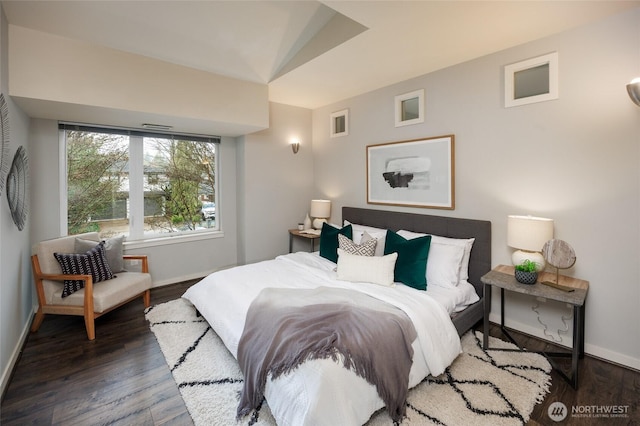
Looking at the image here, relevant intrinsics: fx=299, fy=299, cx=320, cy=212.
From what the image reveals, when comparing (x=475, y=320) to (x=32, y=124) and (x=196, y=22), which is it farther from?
(x=32, y=124)

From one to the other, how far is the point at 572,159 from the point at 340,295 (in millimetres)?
2256

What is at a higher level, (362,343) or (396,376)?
(362,343)

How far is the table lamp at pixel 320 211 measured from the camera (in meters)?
4.61

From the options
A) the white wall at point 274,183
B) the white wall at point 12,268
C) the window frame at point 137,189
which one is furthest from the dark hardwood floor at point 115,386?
the white wall at point 274,183

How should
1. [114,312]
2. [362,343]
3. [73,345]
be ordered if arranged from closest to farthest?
1. [362,343]
2. [73,345]
3. [114,312]

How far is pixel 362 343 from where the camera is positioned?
1.78 meters

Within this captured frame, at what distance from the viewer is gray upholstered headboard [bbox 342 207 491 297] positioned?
2.99 meters

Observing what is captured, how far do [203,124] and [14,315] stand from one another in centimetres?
254

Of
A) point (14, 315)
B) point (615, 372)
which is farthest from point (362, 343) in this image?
point (14, 315)

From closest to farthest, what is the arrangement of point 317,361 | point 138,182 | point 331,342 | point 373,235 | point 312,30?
point 317,361
point 331,342
point 312,30
point 373,235
point 138,182

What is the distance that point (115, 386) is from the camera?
7.00ft

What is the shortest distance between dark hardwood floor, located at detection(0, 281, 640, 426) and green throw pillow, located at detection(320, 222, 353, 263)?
70.8 inches

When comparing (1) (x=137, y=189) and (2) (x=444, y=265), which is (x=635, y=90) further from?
(1) (x=137, y=189)

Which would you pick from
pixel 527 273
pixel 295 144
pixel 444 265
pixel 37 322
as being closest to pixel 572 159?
pixel 527 273
